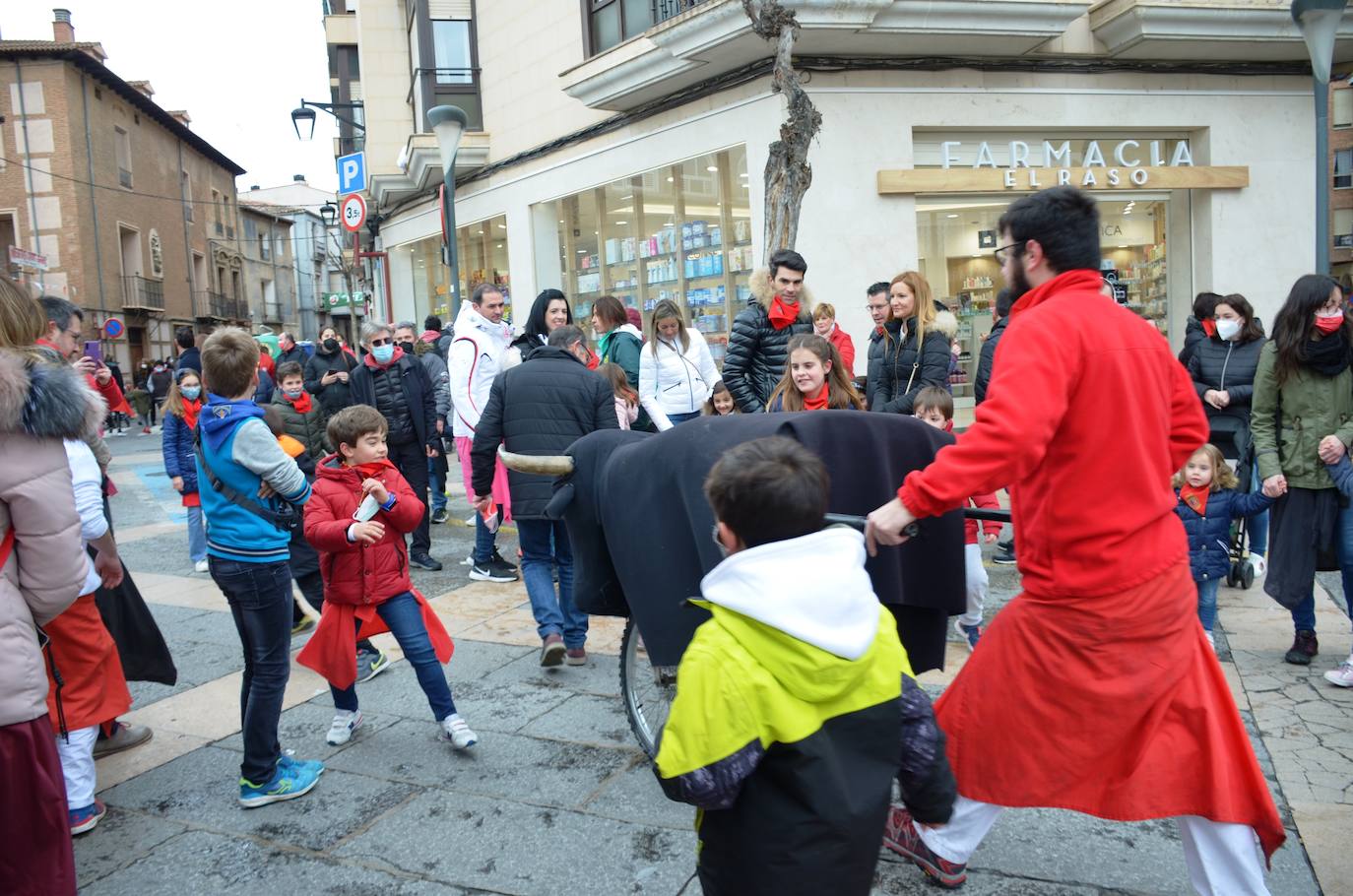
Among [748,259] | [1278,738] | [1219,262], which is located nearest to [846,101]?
[748,259]

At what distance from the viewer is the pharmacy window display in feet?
41.9

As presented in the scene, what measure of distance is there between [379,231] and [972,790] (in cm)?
2193

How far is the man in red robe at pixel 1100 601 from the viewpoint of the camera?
2420 millimetres

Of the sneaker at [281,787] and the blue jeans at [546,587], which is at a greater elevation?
the blue jeans at [546,587]

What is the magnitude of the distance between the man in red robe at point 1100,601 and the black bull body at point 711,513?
1.27ft

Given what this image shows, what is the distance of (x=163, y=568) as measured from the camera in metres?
8.30

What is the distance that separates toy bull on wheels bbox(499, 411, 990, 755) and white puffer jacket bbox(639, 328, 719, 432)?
152 inches

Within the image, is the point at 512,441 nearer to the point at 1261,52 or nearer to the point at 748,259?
the point at 748,259

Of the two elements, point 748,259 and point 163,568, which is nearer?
point 163,568

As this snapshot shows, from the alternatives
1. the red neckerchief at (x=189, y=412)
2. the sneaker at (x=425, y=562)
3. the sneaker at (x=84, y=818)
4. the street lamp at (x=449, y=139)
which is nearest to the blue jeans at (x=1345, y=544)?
the sneaker at (x=84, y=818)

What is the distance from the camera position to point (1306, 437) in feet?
15.2

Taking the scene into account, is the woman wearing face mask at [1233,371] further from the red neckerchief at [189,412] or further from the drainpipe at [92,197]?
the drainpipe at [92,197]

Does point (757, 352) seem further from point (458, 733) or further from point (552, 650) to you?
point (458, 733)

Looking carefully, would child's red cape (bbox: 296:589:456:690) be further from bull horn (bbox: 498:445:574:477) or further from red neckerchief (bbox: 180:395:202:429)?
red neckerchief (bbox: 180:395:202:429)
